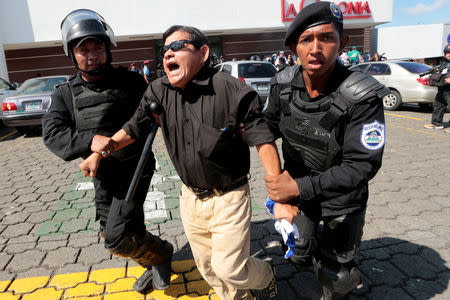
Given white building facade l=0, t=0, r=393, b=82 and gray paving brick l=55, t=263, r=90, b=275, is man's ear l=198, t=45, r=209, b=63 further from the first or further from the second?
white building facade l=0, t=0, r=393, b=82

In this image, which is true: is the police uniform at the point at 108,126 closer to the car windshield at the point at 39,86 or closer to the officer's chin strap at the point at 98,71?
the officer's chin strap at the point at 98,71

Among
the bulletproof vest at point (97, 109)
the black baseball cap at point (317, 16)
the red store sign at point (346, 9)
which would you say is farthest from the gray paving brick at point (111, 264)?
the red store sign at point (346, 9)

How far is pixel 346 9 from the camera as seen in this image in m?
21.8

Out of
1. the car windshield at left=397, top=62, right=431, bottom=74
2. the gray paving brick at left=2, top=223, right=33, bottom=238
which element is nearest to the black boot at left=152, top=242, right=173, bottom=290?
the gray paving brick at left=2, top=223, right=33, bottom=238

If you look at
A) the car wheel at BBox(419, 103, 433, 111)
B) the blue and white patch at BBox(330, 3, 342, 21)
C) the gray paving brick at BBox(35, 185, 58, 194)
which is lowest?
the car wheel at BBox(419, 103, 433, 111)

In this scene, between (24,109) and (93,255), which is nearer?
(93,255)

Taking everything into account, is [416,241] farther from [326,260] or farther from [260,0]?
[260,0]

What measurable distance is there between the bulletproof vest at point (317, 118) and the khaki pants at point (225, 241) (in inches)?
17.1

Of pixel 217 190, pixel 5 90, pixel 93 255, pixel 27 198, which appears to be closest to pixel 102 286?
pixel 93 255

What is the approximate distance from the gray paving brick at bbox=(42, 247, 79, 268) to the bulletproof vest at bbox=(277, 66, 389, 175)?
2.35 metres

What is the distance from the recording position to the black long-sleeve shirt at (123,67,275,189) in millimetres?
1843

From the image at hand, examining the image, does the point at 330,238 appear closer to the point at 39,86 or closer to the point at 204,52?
the point at 204,52

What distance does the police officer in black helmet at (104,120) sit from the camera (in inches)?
90.8

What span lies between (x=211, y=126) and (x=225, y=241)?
694 mm
